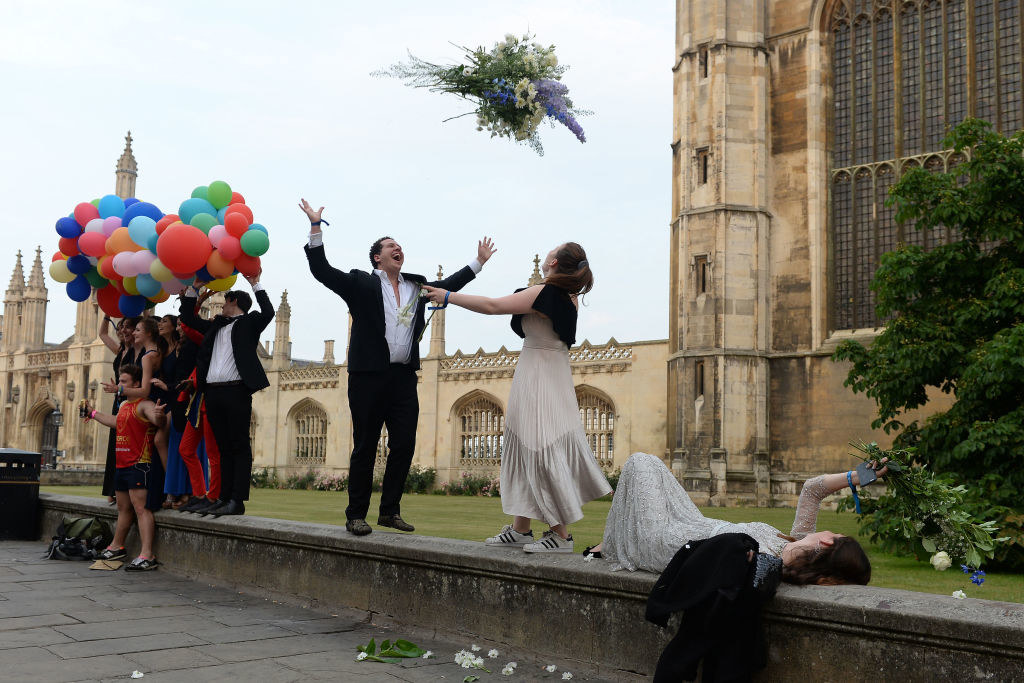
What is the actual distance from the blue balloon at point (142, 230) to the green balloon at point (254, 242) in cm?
90

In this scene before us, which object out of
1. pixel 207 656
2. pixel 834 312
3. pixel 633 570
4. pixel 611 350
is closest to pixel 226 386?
pixel 207 656

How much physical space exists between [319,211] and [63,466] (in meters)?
33.1

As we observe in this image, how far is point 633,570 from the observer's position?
3549mm

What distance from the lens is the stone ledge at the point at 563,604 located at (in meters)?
2.62

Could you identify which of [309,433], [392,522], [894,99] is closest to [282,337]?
[309,433]

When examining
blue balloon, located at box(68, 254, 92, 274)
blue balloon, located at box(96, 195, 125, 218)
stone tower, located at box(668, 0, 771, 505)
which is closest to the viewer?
blue balloon, located at box(96, 195, 125, 218)

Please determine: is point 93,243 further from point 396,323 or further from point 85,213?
point 396,323

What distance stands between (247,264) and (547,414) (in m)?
3.32

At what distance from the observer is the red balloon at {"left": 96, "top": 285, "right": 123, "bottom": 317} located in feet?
25.1


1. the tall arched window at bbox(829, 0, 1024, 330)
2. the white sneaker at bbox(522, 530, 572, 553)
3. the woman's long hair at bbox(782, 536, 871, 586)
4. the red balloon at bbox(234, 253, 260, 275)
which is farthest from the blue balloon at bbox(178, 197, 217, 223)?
the tall arched window at bbox(829, 0, 1024, 330)

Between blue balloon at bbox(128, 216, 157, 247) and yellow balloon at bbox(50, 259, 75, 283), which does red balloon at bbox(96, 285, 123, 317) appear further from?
blue balloon at bbox(128, 216, 157, 247)

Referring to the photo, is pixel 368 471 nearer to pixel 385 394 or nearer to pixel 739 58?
pixel 385 394

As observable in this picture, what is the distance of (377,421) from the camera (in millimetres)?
4910

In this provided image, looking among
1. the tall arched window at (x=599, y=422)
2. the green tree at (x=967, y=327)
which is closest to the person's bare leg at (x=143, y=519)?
the green tree at (x=967, y=327)
